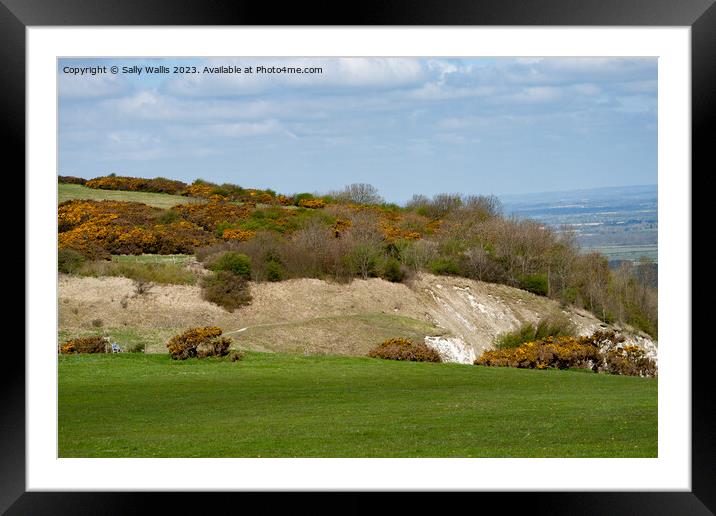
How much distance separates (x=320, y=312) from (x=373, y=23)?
47.5 ft

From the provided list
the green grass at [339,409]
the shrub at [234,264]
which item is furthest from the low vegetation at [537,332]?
the shrub at [234,264]

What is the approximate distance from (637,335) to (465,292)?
13.9ft

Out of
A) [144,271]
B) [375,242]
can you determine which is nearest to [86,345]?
[144,271]

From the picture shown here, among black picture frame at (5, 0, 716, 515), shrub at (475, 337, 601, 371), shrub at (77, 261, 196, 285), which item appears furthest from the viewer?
shrub at (77, 261, 196, 285)

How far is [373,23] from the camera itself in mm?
5801

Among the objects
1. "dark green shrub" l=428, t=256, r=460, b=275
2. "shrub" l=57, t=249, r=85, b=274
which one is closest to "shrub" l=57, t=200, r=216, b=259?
"shrub" l=57, t=249, r=85, b=274

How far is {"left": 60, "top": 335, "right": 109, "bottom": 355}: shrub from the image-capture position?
55.1 ft

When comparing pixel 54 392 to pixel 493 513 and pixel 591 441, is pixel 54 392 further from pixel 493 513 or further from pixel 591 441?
pixel 591 441

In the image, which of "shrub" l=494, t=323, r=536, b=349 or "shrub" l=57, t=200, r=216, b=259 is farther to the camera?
"shrub" l=57, t=200, r=216, b=259

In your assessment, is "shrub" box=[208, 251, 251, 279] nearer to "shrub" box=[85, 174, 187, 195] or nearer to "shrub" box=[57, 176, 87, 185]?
"shrub" box=[85, 174, 187, 195]

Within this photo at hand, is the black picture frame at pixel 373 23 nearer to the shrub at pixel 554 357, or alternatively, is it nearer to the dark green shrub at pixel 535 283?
the shrub at pixel 554 357

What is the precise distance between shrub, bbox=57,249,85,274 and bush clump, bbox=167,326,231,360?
5.85 metres

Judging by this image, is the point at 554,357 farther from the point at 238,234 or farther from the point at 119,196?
the point at 119,196

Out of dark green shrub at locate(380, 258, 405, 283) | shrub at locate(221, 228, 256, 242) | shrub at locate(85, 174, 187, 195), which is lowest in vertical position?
dark green shrub at locate(380, 258, 405, 283)
